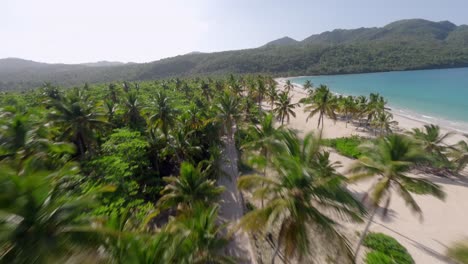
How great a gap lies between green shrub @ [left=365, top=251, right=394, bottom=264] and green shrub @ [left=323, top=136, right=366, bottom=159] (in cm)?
1857

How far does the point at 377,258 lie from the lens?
14141 mm

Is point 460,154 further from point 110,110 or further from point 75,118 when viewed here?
point 110,110

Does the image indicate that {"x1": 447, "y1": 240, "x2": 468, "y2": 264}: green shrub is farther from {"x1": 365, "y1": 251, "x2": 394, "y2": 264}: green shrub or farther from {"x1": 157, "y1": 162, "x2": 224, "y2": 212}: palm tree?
{"x1": 157, "y1": 162, "x2": 224, "y2": 212}: palm tree

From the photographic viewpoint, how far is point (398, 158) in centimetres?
1178

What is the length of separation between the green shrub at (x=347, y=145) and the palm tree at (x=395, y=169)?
2049cm

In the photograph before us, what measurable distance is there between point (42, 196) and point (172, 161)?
75.6 feet

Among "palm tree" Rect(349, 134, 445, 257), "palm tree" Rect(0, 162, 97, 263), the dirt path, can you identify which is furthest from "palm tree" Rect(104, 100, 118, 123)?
"palm tree" Rect(349, 134, 445, 257)

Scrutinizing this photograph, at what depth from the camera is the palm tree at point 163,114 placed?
2477 cm

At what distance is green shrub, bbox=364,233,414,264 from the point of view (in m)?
14.3

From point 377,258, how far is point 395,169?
692 centimetres

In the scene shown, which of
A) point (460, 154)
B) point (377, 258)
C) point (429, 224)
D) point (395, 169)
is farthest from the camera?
point (460, 154)

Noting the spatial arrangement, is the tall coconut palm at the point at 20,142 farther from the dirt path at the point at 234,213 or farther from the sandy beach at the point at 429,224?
the sandy beach at the point at 429,224

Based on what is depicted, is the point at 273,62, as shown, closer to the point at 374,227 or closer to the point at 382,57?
the point at 382,57

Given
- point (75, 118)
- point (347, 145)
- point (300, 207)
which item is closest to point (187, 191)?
point (300, 207)
